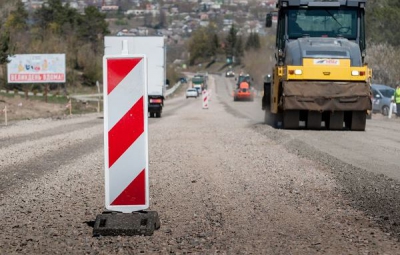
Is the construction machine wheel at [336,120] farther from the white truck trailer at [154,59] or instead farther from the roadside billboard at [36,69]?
the roadside billboard at [36,69]

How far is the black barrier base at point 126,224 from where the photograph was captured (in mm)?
6996

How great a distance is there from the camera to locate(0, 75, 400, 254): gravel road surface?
670 cm

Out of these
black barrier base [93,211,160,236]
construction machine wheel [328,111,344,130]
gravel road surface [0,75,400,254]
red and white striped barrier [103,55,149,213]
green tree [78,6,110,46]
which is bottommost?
green tree [78,6,110,46]

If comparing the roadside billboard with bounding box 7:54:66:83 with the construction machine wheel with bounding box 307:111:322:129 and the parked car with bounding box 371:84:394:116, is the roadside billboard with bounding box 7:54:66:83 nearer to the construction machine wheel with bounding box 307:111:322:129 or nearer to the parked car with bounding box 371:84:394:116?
the parked car with bounding box 371:84:394:116

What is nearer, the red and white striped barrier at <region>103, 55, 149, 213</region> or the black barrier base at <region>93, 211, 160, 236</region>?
the black barrier base at <region>93, 211, 160, 236</region>

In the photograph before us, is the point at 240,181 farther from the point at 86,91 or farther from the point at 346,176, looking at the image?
the point at 86,91

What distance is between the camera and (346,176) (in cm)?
1129

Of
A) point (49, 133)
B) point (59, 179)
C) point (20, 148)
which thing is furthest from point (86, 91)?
point (59, 179)

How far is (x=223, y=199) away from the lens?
360 inches

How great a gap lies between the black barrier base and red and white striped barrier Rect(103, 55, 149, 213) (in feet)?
0.26

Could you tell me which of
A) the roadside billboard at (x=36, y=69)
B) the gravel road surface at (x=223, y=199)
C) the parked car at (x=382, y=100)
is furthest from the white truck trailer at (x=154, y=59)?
the roadside billboard at (x=36, y=69)

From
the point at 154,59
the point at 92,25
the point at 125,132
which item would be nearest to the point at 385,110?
the point at 154,59

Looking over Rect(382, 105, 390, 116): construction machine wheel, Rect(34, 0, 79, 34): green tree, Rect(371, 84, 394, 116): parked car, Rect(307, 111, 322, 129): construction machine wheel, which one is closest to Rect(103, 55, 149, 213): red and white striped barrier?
Rect(307, 111, 322, 129): construction machine wheel

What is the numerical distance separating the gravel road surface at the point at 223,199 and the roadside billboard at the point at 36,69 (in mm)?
37296
